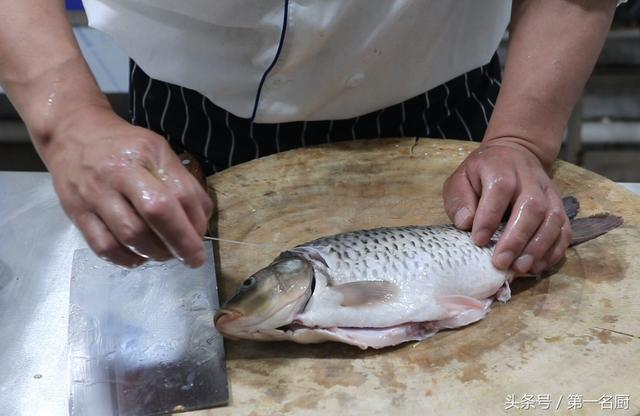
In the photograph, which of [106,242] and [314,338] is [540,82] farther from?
[106,242]

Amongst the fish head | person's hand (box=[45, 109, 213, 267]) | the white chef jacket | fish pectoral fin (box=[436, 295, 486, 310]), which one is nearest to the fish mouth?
the fish head

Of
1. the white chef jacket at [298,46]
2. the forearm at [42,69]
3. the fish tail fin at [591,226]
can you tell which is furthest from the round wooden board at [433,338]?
the forearm at [42,69]

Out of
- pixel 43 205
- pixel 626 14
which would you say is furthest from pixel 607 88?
pixel 43 205

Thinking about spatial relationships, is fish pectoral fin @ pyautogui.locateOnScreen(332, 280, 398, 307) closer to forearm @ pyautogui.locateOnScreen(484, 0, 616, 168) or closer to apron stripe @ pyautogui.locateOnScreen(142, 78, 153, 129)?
forearm @ pyautogui.locateOnScreen(484, 0, 616, 168)

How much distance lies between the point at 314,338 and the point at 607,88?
2054 mm

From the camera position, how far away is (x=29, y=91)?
106 cm

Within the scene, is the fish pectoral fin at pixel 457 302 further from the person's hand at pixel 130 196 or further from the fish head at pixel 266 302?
the person's hand at pixel 130 196

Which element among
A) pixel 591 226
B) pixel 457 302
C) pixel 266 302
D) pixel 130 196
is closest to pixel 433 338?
pixel 457 302

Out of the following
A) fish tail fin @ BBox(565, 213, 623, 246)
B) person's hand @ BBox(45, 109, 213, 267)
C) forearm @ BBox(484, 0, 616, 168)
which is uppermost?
forearm @ BBox(484, 0, 616, 168)

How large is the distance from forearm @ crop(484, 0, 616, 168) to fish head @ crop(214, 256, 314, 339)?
45 centimetres

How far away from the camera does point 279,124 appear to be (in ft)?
4.69

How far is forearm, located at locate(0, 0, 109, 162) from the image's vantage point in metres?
1.03

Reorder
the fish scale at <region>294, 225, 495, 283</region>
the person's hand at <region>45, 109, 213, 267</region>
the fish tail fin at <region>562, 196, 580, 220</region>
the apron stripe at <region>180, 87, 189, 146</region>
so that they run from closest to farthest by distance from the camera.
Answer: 1. the person's hand at <region>45, 109, 213, 267</region>
2. the fish scale at <region>294, 225, 495, 283</region>
3. the fish tail fin at <region>562, 196, 580, 220</region>
4. the apron stripe at <region>180, 87, 189, 146</region>

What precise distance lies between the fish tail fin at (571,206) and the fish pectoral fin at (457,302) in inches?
10.3
